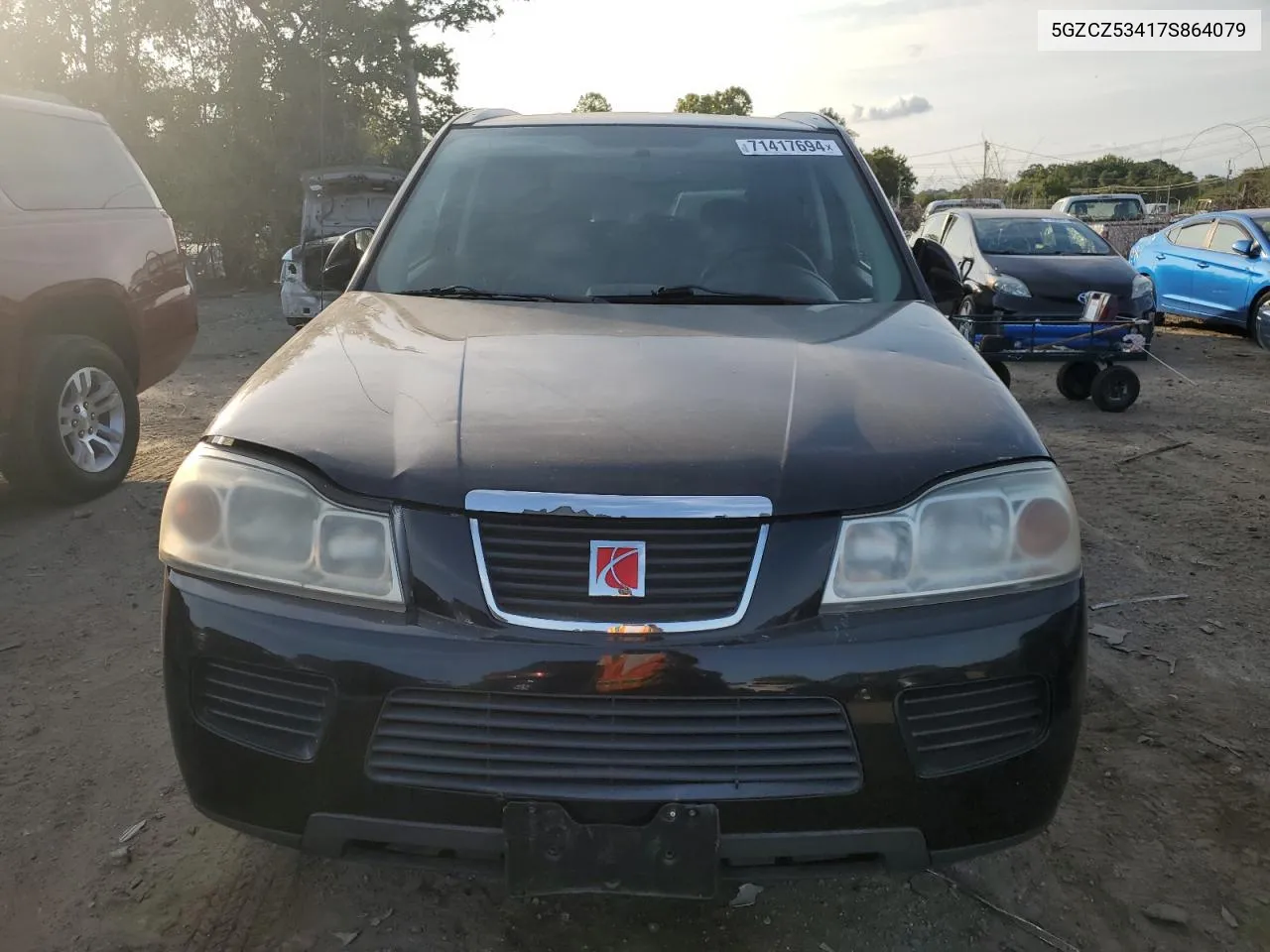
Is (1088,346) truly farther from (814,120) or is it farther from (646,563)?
(646,563)

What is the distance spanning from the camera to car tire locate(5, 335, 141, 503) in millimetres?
4824

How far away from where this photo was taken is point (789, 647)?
1.70 m

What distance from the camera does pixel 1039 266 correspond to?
9.82 meters

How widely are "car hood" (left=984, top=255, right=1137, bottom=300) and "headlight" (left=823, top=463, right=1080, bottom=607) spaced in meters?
8.37

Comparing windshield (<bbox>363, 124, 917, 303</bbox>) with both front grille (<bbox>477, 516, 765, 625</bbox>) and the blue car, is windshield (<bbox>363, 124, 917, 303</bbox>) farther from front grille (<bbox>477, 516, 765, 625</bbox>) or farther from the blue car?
the blue car

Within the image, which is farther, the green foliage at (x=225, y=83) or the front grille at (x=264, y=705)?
the green foliage at (x=225, y=83)

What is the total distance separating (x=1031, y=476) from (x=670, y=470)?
0.70 metres

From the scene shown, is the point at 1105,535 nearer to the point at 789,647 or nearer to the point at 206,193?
the point at 789,647

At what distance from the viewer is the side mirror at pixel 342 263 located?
3311 millimetres

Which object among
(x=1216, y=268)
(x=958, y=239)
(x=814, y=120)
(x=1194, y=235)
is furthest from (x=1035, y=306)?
(x=814, y=120)

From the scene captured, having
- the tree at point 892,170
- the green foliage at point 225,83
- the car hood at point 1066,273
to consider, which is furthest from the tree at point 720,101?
the car hood at point 1066,273

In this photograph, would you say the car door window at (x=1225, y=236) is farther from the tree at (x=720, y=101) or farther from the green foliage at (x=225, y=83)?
the tree at (x=720, y=101)

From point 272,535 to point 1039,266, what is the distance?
30.9 ft

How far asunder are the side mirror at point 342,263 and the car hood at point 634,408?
2.59ft
